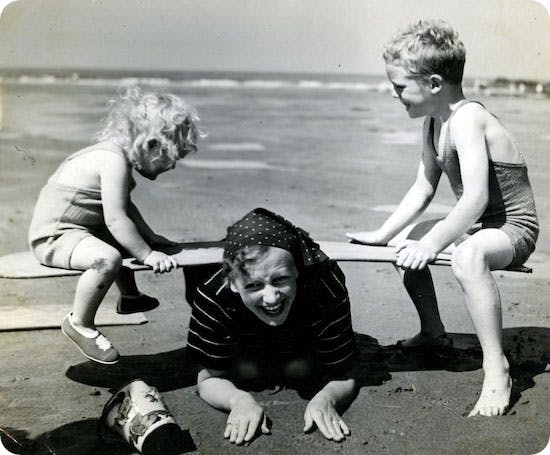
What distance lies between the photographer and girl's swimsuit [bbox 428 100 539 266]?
303 cm

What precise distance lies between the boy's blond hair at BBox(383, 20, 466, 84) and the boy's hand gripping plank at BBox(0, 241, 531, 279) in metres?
0.79

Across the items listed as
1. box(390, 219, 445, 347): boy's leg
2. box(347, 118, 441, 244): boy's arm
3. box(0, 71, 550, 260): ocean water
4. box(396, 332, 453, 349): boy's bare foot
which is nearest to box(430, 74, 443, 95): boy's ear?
box(347, 118, 441, 244): boy's arm

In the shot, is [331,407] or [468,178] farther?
[468,178]

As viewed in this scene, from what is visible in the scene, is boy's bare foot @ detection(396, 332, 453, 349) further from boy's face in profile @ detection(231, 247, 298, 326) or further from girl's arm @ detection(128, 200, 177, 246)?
girl's arm @ detection(128, 200, 177, 246)

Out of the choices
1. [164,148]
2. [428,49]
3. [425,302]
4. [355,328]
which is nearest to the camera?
[428,49]

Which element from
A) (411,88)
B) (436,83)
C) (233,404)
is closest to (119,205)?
(233,404)

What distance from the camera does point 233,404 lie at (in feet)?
9.14

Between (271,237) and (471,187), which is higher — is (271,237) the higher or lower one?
the lower one

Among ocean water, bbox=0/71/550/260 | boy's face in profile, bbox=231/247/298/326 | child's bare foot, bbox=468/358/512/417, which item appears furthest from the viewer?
ocean water, bbox=0/71/550/260

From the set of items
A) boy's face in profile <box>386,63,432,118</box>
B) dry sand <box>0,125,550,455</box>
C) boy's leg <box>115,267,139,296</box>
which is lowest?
dry sand <box>0,125,550,455</box>

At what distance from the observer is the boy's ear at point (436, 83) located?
9.98ft

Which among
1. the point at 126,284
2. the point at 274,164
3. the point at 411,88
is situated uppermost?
the point at 411,88

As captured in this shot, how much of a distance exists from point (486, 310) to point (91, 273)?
1.63m

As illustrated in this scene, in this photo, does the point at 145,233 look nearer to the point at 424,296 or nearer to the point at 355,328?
the point at 355,328
